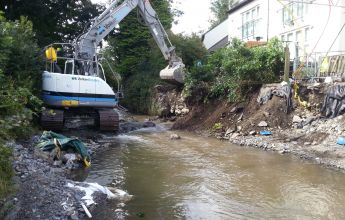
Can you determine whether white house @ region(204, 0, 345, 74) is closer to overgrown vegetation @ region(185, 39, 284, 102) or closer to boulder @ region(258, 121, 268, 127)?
overgrown vegetation @ region(185, 39, 284, 102)

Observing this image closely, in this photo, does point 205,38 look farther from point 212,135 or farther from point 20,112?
point 20,112

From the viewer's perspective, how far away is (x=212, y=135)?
17.1m

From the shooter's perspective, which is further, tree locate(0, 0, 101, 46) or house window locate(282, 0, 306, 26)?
house window locate(282, 0, 306, 26)

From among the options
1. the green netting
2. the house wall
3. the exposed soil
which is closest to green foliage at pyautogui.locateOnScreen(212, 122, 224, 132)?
the exposed soil

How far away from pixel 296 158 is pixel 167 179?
4.54 metres

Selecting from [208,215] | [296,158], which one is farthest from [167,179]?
[296,158]

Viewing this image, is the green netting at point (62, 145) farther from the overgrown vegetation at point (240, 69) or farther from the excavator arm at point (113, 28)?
the overgrown vegetation at point (240, 69)

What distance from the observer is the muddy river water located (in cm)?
752

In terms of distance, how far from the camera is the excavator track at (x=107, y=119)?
623 inches

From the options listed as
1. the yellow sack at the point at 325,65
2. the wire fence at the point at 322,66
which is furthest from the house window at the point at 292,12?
the yellow sack at the point at 325,65

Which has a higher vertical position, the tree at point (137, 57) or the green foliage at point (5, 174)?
the tree at point (137, 57)

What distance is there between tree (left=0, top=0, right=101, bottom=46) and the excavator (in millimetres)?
4889

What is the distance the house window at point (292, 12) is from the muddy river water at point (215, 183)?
1063 centimetres

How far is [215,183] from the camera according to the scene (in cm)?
962
